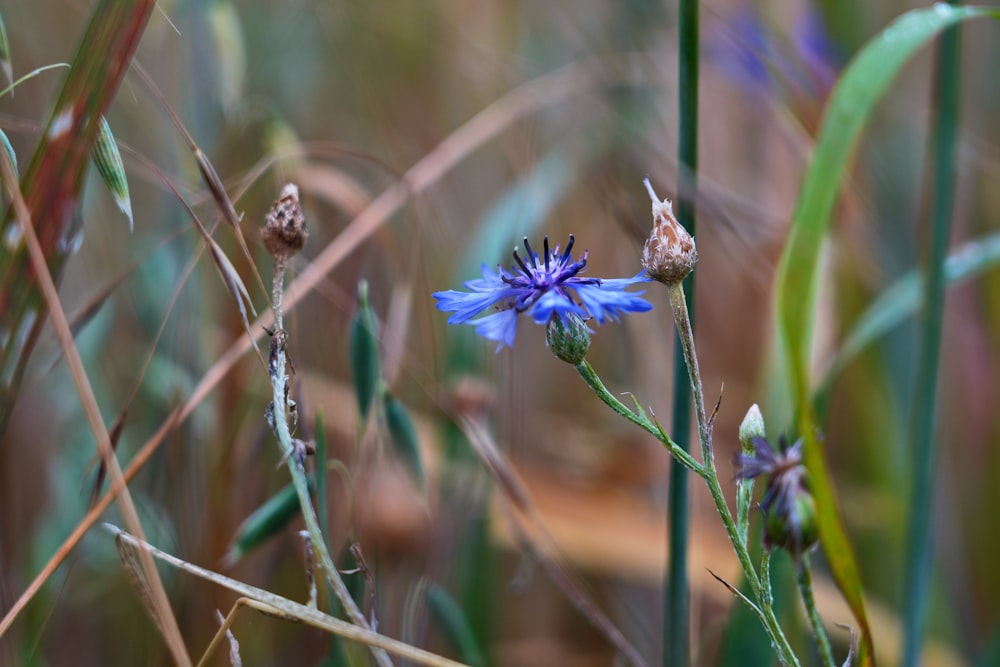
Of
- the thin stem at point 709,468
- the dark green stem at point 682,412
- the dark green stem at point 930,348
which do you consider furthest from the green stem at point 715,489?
the dark green stem at point 930,348

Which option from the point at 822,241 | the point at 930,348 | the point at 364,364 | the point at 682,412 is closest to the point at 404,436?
the point at 364,364

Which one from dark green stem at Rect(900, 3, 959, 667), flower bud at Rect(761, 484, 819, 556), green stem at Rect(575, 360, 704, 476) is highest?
dark green stem at Rect(900, 3, 959, 667)

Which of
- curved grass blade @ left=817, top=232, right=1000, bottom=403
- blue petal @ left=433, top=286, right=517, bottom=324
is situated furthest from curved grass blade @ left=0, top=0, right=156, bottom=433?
curved grass blade @ left=817, top=232, right=1000, bottom=403

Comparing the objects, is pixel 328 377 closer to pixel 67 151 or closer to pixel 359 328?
pixel 359 328

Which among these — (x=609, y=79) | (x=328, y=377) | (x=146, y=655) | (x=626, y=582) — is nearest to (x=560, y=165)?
(x=609, y=79)

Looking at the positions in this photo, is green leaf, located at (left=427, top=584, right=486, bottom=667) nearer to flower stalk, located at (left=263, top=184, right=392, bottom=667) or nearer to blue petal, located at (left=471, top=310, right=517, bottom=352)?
flower stalk, located at (left=263, top=184, right=392, bottom=667)

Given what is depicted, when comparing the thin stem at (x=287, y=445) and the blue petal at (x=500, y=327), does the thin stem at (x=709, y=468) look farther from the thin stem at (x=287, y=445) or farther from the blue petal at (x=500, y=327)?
the thin stem at (x=287, y=445)

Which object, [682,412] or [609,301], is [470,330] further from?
[609,301]
